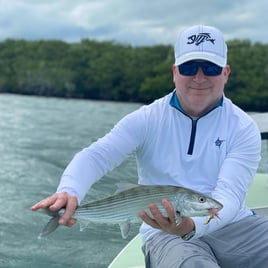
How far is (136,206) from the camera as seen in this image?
269cm

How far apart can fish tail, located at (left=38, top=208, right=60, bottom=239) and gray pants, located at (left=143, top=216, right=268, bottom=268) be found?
0.58 metres

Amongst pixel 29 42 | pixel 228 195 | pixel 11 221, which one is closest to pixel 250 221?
pixel 228 195

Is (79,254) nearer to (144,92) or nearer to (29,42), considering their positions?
(144,92)

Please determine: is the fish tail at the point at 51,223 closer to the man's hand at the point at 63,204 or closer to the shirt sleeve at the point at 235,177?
the man's hand at the point at 63,204

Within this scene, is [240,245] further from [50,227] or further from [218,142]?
[50,227]

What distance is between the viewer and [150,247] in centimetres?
302

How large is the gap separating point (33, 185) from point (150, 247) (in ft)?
25.0

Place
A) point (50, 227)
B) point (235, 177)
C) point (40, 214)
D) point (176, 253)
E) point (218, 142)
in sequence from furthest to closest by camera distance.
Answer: point (40, 214), point (218, 142), point (235, 177), point (176, 253), point (50, 227)

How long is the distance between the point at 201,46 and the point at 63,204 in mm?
1104

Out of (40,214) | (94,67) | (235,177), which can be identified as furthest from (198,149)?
(94,67)

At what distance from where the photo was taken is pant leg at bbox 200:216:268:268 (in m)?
3.01

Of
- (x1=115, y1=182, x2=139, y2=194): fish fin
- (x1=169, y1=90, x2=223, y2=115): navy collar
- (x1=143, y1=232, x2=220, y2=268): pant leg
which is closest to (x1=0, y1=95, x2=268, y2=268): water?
(x1=143, y1=232, x2=220, y2=268): pant leg

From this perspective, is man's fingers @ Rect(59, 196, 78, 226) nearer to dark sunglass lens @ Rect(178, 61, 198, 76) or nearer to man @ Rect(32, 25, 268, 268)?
man @ Rect(32, 25, 268, 268)

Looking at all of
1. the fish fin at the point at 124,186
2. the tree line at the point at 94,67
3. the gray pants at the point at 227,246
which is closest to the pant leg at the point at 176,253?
the gray pants at the point at 227,246
